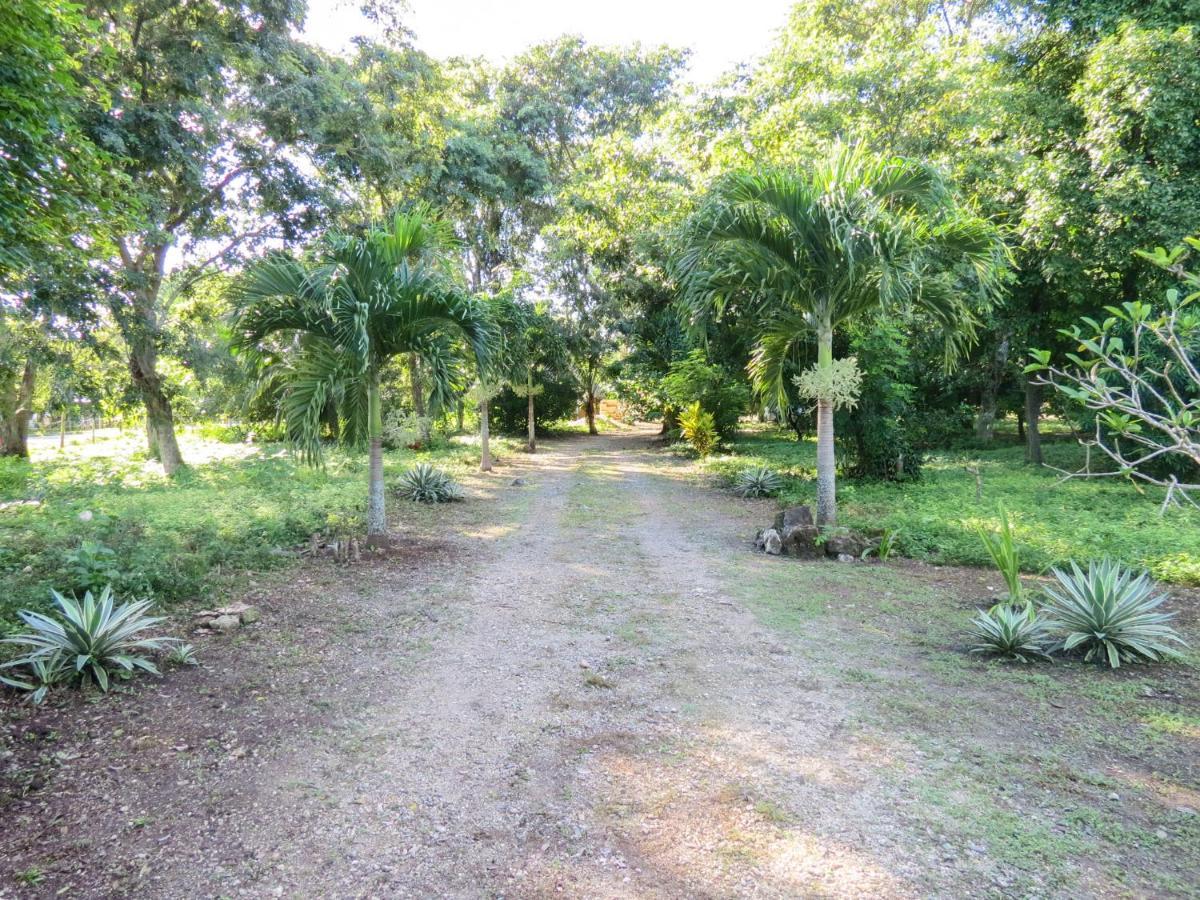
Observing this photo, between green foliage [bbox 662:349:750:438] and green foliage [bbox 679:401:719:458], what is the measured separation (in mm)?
191

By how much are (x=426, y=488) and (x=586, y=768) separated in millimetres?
8926

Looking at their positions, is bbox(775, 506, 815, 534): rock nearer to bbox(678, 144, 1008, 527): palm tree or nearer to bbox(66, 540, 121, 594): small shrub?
bbox(678, 144, 1008, 527): palm tree

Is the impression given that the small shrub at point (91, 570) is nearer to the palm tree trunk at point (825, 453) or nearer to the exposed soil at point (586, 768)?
the exposed soil at point (586, 768)

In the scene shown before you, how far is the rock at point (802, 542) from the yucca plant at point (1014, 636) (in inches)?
125

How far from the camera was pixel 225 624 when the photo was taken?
16.5 feet

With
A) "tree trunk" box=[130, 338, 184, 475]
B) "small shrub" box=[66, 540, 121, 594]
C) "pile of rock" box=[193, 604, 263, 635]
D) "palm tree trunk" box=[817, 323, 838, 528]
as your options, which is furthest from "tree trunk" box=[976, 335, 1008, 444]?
"tree trunk" box=[130, 338, 184, 475]

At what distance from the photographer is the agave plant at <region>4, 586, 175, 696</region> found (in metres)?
3.88

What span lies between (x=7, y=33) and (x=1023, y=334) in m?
16.2

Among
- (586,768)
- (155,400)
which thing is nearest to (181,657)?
(586,768)

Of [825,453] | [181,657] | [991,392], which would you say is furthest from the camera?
[991,392]

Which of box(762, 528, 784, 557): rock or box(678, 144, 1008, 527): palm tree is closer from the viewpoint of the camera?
box(678, 144, 1008, 527): palm tree

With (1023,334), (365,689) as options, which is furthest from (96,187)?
(1023,334)

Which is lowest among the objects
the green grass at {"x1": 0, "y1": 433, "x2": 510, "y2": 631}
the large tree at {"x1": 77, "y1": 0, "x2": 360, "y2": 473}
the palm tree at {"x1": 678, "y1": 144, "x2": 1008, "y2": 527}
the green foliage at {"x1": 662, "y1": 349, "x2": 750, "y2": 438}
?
the green grass at {"x1": 0, "y1": 433, "x2": 510, "y2": 631}

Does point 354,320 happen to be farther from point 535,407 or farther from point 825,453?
point 535,407
